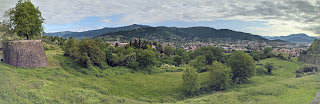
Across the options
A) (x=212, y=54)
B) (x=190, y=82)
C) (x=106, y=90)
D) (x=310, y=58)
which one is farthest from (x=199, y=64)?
(x=310, y=58)

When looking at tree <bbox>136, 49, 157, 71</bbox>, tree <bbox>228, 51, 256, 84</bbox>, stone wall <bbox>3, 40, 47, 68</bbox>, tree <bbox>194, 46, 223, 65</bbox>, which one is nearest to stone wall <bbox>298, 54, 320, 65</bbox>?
tree <bbox>194, 46, 223, 65</bbox>

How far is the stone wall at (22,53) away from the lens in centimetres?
1684

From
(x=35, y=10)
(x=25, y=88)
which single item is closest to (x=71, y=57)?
(x=35, y=10)

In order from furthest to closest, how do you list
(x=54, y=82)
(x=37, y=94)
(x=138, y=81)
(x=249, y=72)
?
(x=249, y=72), (x=138, y=81), (x=54, y=82), (x=37, y=94)

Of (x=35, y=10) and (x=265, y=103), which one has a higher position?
(x=35, y=10)

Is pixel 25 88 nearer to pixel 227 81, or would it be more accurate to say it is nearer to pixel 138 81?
pixel 138 81

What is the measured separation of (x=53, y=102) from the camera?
13.7 meters

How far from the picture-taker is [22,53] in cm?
1730

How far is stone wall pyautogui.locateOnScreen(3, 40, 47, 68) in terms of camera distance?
1684cm

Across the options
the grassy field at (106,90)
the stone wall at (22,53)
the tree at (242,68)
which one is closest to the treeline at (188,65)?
the tree at (242,68)

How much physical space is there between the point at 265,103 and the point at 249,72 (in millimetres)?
11145

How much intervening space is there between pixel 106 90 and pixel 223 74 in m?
17.5

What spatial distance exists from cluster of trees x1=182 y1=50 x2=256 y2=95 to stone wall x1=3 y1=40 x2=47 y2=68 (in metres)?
18.3

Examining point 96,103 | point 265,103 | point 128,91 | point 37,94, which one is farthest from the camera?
point 128,91
